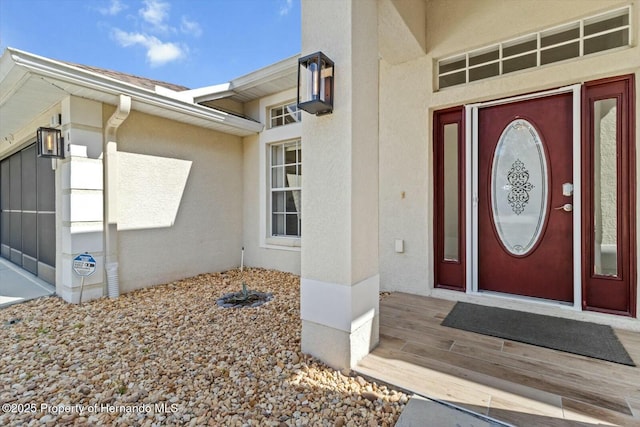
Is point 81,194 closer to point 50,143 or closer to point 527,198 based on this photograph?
point 50,143

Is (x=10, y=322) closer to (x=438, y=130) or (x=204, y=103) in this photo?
(x=204, y=103)

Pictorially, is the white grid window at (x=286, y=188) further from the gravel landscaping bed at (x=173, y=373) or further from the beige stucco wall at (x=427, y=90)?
the gravel landscaping bed at (x=173, y=373)

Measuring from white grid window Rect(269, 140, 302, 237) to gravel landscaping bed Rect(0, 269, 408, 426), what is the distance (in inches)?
85.6

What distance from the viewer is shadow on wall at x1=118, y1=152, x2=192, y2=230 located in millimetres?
4180

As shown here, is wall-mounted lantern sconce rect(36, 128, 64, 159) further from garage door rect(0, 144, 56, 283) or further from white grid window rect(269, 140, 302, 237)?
white grid window rect(269, 140, 302, 237)

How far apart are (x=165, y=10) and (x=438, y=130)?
7820mm

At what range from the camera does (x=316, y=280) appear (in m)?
2.21

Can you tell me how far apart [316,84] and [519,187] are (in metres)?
2.59

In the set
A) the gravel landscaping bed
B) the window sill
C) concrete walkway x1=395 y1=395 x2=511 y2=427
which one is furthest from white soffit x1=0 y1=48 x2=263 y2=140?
concrete walkway x1=395 y1=395 x2=511 y2=427

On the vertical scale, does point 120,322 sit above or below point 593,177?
below

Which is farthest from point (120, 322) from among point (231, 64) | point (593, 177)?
point (231, 64)

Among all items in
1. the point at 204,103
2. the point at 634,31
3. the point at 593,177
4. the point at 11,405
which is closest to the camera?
the point at 11,405

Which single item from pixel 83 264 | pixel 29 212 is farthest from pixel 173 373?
pixel 29 212

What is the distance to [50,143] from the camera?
3705 millimetres
